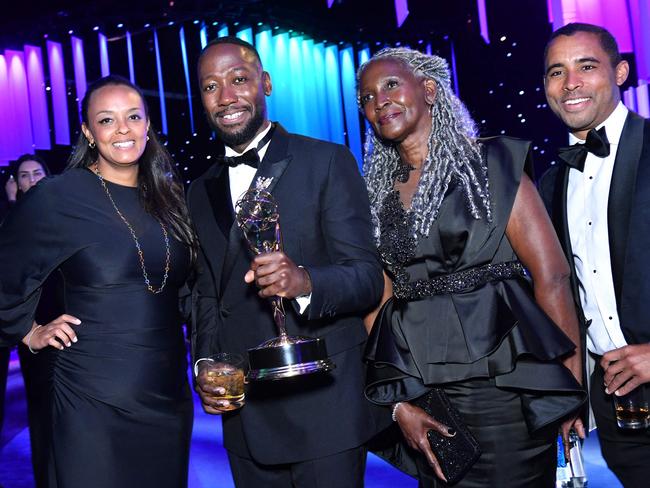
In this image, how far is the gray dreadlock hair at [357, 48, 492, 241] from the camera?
220 cm

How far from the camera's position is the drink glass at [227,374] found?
2113 mm

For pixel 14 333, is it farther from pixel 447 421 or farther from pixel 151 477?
pixel 447 421

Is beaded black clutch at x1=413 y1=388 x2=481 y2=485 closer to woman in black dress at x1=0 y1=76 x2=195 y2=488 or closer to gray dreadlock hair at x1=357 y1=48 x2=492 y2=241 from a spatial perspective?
gray dreadlock hair at x1=357 y1=48 x2=492 y2=241

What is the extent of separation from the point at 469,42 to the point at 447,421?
293 inches

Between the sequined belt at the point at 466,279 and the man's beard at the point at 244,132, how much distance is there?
28.8 inches

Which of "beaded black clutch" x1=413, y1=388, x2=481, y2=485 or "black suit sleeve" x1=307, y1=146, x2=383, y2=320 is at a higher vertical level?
"black suit sleeve" x1=307, y1=146, x2=383, y2=320

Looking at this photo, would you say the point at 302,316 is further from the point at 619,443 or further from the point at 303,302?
the point at 619,443

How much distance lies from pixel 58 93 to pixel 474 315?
767 centimetres

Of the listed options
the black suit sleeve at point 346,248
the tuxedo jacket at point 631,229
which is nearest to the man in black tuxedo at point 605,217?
the tuxedo jacket at point 631,229

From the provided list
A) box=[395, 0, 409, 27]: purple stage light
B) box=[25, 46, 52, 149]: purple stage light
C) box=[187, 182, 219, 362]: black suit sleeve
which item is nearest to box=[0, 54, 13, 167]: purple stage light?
box=[25, 46, 52, 149]: purple stage light

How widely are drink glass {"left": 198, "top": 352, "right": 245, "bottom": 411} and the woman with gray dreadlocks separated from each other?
1.28ft

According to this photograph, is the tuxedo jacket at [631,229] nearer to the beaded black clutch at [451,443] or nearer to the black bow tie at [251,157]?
the beaded black clutch at [451,443]

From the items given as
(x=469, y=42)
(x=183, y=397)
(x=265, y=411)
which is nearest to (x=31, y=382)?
(x=183, y=397)

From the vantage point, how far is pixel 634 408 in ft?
6.98
